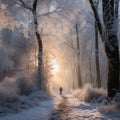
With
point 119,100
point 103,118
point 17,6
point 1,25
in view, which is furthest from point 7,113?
point 17,6

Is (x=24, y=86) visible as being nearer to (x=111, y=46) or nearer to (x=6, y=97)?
(x=6, y=97)

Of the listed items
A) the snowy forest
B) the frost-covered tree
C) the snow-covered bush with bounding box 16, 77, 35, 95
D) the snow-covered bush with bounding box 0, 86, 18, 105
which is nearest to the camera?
the snowy forest

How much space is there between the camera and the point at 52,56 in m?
39.8

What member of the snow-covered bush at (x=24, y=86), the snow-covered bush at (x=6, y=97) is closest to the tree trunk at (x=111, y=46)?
the snow-covered bush at (x=6, y=97)

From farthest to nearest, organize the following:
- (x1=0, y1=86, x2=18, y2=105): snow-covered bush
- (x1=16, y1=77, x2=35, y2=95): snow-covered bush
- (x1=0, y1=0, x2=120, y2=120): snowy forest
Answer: (x1=16, y1=77, x2=35, y2=95): snow-covered bush < (x1=0, y1=86, x2=18, y2=105): snow-covered bush < (x1=0, y1=0, x2=120, y2=120): snowy forest

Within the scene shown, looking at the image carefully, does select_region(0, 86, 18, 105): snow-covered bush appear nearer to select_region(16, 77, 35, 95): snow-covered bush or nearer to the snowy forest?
the snowy forest

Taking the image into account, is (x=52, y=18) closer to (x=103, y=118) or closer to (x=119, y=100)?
(x=119, y=100)

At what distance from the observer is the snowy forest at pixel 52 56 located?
14.7 metres

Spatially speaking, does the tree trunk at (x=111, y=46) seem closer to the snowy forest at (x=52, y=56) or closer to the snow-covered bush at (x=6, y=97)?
the snowy forest at (x=52, y=56)

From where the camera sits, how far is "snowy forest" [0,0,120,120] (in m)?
14.7

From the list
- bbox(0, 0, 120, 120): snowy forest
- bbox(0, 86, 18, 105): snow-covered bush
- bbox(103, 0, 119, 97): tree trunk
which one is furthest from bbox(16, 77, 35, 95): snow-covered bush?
bbox(103, 0, 119, 97): tree trunk

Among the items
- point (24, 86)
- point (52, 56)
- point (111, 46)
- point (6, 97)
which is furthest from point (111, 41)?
point (52, 56)

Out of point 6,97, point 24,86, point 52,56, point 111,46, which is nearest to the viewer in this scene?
point 6,97

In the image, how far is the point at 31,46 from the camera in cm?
4575
